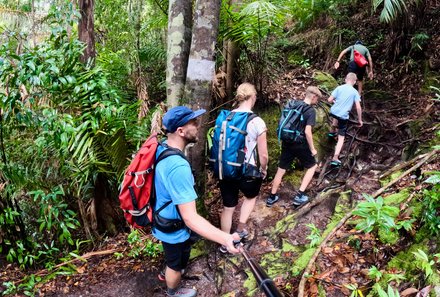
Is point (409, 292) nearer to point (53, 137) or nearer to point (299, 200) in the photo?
point (299, 200)

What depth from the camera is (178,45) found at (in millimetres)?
4176

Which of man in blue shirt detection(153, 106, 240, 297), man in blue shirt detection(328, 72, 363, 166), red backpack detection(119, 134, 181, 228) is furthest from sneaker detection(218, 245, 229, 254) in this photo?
man in blue shirt detection(328, 72, 363, 166)

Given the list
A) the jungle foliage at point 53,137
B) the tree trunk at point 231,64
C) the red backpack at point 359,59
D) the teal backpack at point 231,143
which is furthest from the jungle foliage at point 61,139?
the red backpack at point 359,59

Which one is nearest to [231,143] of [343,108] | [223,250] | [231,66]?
[223,250]

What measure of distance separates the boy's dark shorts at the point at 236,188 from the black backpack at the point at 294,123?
1.06m

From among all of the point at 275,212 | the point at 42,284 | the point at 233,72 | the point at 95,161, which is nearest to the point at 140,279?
the point at 42,284

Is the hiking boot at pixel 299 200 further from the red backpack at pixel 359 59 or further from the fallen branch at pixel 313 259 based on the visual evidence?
the red backpack at pixel 359 59

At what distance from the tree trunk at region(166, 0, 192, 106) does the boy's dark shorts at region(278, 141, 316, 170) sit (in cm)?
180

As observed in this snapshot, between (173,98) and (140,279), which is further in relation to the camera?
(173,98)

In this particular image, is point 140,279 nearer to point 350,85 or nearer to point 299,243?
point 299,243

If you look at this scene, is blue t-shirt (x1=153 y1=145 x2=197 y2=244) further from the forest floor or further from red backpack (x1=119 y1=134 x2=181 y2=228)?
Answer: the forest floor

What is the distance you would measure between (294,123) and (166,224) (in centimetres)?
253

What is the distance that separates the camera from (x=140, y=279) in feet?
12.8

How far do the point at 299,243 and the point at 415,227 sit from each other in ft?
4.64
